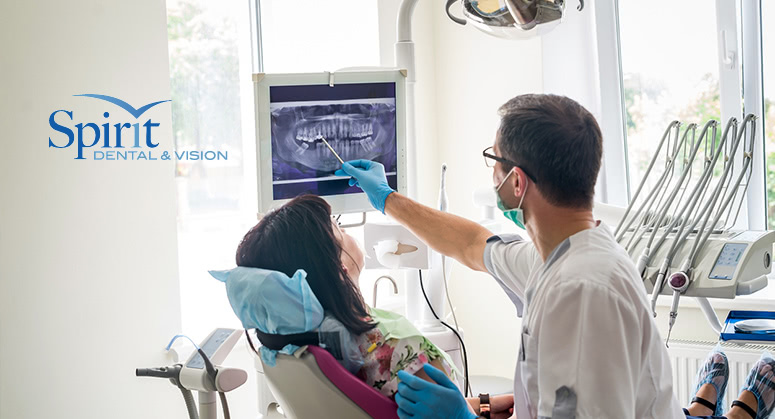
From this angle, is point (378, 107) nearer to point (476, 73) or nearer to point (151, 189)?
point (151, 189)

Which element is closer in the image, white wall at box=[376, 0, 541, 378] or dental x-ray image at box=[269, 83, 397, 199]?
dental x-ray image at box=[269, 83, 397, 199]

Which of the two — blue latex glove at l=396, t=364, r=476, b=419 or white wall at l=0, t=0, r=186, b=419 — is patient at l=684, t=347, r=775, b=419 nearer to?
blue latex glove at l=396, t=364, r=476, b=419

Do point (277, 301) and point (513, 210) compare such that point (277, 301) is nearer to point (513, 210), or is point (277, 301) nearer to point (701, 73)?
point (513, 210)

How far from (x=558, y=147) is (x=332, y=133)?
977 mm

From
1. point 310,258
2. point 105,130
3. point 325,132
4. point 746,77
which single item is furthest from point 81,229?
point 746,77

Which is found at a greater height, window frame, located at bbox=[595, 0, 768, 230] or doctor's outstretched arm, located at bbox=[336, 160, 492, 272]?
window frame, located at bbox=[595, 0, 768, 230]

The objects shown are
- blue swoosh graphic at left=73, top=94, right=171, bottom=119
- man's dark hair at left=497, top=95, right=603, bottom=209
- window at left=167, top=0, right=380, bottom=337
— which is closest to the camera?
man's dark hair at left=497, top=95, right=603, bottom=209

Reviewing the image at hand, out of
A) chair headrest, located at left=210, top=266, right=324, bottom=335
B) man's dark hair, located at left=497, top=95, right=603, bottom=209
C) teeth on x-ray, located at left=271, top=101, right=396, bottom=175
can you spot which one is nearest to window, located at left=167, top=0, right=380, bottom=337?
teeth on x-ray, located at left=271, top=101, right=396, bottom=175

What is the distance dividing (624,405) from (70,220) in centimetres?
182

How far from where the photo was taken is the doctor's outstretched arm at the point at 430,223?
2066 mm

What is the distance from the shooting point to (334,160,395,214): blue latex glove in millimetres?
2146

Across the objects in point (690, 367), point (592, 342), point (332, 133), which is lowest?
point (690, 367)

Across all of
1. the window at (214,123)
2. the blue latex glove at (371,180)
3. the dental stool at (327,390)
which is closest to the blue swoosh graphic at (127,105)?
the window at (214,123)

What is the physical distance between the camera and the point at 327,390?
1452 millimetres
